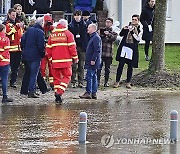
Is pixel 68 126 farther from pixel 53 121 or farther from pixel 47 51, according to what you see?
pixel 47 51

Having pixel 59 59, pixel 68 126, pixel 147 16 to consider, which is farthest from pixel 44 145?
pixel 147 16

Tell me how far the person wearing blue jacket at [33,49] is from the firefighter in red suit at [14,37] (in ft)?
4.60

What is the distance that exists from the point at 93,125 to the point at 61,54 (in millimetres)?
3279

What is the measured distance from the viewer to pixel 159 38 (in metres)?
19.8

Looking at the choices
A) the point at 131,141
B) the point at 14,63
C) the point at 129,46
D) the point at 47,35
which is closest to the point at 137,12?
the point at 129,46

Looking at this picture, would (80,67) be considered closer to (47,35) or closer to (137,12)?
(47,35)

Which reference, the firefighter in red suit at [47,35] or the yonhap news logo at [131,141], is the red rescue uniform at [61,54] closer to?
the firefighter in red suit at [47,35]

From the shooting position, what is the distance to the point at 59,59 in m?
16.5

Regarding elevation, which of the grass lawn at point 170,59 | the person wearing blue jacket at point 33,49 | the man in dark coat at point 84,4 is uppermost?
the man in dark coat at point 84,4

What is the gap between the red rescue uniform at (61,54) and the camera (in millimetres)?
16453

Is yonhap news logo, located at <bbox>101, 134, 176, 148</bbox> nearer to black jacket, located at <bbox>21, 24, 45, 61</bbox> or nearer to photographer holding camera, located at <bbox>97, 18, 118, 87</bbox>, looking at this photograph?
black jacket, located at <bbox>21, 24, 45, 61</bbox>

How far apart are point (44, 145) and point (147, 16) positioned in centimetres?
1259

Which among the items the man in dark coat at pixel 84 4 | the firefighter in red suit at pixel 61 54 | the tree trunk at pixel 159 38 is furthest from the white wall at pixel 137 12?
the firefighter in red suit at pixel 61 54

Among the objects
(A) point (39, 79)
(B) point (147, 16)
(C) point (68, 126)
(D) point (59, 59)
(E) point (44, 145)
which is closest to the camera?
(E) point (44, 145)
